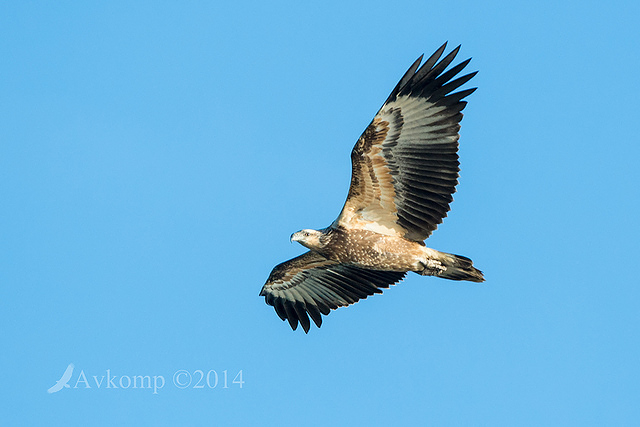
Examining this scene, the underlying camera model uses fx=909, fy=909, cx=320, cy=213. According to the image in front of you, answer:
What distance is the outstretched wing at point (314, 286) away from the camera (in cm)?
1513

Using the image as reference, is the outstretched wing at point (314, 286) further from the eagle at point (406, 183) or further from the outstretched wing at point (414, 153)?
Answer: the outstretched wing at point (414, 153)

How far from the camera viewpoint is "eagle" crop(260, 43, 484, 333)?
12898 millimetres

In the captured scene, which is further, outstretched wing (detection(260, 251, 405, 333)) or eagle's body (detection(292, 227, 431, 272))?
outstretched wing (detection(260, 251, 405, 333))

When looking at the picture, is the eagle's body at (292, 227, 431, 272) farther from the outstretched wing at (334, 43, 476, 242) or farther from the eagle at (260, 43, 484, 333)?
the outstretched wing at (334, 43, 476, 242)

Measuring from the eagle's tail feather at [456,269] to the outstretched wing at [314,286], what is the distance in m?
1.52

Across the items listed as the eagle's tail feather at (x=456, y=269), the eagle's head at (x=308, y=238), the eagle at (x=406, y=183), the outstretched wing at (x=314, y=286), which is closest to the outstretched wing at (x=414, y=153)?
the eagle at (x=406, y=183)

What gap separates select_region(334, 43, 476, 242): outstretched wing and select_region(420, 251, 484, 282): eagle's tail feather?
47 cm

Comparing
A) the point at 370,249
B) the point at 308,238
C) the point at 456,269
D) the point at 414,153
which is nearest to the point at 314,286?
the point at 308,238

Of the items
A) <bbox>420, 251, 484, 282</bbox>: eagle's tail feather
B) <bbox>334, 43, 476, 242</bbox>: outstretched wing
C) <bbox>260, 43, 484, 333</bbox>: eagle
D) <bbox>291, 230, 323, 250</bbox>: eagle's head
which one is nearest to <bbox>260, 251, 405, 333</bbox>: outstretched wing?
<bbox>260, 43, 484, 333</bbox>: eagle

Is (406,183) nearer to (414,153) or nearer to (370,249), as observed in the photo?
(414,153)

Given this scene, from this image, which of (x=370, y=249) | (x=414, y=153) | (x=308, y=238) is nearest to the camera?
(x=414, y=153)

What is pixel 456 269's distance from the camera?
44.1 feet

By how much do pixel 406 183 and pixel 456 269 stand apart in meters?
1.47

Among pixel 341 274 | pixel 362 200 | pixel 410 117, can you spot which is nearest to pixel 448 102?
pixel 410 117
